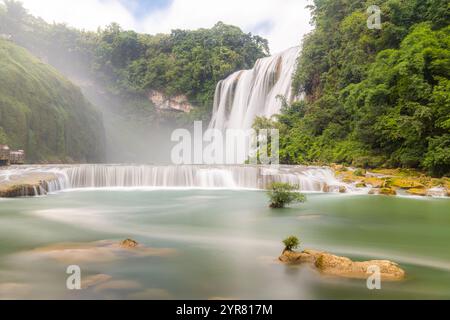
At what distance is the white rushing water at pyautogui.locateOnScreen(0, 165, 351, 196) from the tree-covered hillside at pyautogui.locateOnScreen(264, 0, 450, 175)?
3852 millimetres

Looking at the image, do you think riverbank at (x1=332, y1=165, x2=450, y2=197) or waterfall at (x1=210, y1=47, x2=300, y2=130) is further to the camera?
waterfall at (x1=210, y1=47, x2=300, y2=130)

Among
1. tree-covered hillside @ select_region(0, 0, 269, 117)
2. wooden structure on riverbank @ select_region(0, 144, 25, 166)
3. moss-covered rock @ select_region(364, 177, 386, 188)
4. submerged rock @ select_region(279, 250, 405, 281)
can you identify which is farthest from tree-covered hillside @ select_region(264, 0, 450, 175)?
tree-covered hillside @ select_region(0, 0, 269, 117)

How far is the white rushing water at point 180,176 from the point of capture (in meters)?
22.1

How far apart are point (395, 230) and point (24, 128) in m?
30.0

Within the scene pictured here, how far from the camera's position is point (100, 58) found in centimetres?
5812

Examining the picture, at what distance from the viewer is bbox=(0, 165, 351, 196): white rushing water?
2209cm

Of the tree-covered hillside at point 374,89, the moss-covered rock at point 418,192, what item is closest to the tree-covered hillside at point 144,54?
the tree-covered hillside at point 374,89

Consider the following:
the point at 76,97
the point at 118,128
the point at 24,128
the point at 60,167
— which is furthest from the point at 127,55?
the point at 60,167

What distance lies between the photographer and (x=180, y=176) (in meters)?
24.2

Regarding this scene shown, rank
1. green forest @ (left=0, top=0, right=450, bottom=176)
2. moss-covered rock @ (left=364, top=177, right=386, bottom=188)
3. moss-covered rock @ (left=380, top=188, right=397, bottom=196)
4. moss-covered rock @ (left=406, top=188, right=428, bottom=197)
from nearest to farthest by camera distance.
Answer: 1. moss-covered rock @ (left=406, top=188, right=428, bottom=197)
2. moss-covered rock @ (left=380, top=188, right=397, bottom=196)
3. moss-covered rock @ (left=364, top=177, right=386, bottom=188)
4. green forest @ (left=0, top=0, right=450, bottom=176)

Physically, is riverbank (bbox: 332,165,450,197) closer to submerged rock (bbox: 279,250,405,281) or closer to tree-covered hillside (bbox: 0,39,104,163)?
submerged rock (bbox: 279,250,405,281)

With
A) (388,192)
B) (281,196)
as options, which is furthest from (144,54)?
(281,196)

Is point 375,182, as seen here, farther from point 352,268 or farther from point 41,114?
point 41,114

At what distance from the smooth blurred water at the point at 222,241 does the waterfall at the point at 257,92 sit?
19927 millimetres
